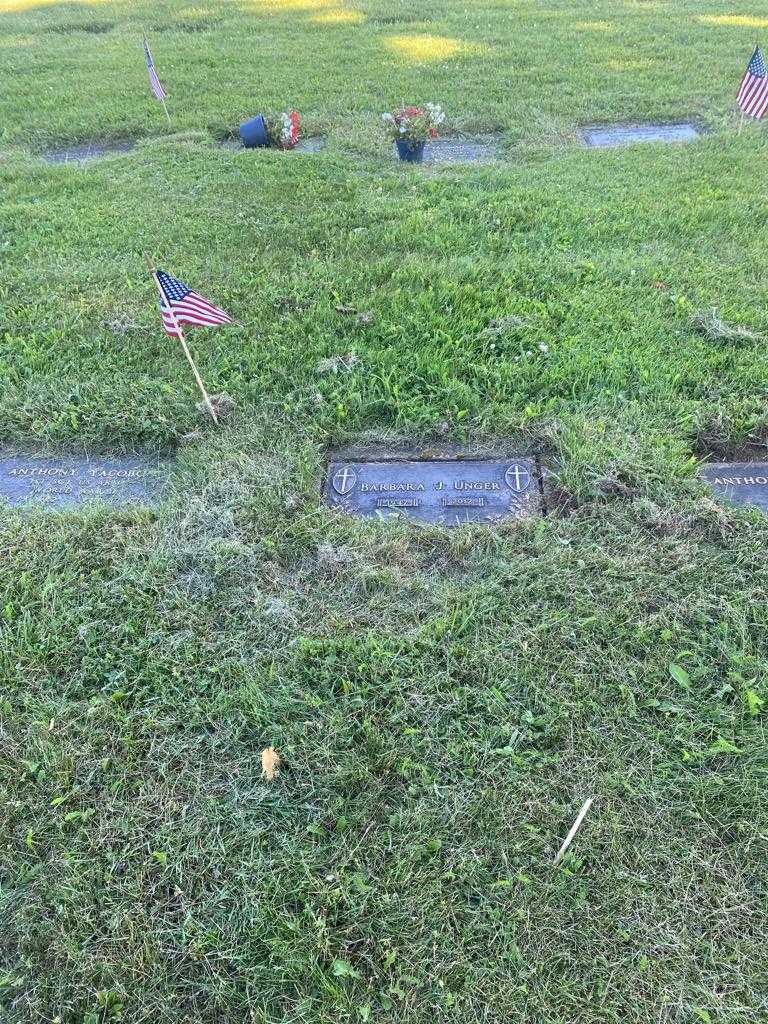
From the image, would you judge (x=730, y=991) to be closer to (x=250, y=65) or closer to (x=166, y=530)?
(x=166, y=530)

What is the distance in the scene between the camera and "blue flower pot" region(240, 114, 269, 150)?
688cm

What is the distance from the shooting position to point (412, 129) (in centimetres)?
643

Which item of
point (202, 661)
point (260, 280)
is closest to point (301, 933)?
point (202, 661)

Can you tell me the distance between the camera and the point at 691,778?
2.42 metres

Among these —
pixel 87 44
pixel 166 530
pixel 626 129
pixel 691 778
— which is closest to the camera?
pixel 691 778

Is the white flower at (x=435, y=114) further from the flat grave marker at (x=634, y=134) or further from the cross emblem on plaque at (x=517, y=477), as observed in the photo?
the cross emblem on plaque at (x=517, y=477)

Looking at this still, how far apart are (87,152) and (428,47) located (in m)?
5.05

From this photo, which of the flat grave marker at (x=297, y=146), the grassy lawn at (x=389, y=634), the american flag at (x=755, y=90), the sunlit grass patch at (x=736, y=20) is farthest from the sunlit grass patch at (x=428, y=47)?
the grassy lawn at (x=389, y=634)

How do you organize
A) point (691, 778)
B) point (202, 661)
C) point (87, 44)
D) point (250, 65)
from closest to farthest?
point (691, 778) → point (202, 661) → point (250, 65) → point (87, 44)

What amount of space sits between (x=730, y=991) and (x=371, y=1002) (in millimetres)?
1093

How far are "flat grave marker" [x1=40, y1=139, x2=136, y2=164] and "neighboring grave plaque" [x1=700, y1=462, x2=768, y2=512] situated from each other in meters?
6.70

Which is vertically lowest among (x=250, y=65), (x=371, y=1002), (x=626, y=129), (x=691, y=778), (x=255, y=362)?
(x=371, y=1002)

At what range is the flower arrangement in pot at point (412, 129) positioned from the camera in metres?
6.45

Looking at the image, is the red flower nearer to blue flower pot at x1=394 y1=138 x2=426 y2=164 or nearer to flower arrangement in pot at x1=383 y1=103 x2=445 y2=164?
flower arrangement in pot at x1=383 y1=103 x2=445 y2=164
